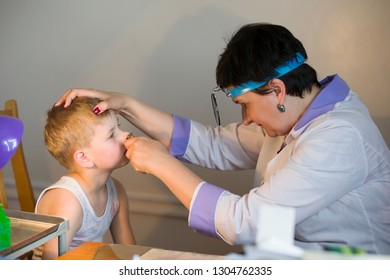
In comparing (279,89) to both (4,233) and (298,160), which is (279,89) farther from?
(4,233)

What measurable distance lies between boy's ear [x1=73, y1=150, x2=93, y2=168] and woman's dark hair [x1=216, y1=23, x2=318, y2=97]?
1.29 ft

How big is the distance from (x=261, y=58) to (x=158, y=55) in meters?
0.74

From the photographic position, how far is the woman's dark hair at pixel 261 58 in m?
1.06

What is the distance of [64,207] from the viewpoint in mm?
1214

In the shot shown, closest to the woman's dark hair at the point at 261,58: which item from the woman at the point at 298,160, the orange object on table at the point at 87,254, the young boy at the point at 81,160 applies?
the woman at the point at 298,160

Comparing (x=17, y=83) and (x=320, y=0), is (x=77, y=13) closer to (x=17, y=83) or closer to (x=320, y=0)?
(x=17, y=83)

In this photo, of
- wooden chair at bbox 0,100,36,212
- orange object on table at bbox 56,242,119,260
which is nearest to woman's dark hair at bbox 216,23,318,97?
orange object on table at bbox 56,242,119,260

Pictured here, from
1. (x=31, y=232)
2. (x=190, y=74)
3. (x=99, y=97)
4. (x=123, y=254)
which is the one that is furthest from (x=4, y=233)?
(x=190, y=74)

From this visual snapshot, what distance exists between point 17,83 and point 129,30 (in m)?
0.51

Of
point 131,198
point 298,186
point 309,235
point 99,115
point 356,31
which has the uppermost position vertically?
point 356,31

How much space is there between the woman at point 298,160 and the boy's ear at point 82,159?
139mm

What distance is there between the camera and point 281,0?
1554 millimetres

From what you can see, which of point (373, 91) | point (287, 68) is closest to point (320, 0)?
point (373, 91)

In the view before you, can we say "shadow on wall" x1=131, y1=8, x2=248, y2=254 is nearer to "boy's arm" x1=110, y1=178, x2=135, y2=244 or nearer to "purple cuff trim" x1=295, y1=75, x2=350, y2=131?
"boy's arm" x1=110, y1=178, x2=135, y2=244
